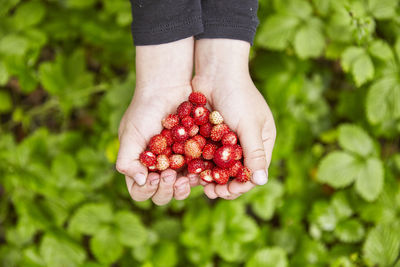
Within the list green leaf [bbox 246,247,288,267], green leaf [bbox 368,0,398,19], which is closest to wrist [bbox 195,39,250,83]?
green leaf [bbox 368,0,398,19]

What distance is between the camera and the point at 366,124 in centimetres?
293

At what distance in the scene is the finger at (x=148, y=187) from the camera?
1.78 meters

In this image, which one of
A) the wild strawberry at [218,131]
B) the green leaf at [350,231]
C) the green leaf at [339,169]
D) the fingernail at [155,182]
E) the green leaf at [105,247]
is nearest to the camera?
the fingernail at [155,182]

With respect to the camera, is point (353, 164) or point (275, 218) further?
point (275, 218)

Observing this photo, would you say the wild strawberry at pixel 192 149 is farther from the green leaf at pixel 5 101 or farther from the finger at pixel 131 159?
the green leaf at pixel 5 101

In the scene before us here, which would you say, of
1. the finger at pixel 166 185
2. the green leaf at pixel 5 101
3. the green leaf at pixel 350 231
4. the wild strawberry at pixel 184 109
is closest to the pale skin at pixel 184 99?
the finger at pixel 166 185

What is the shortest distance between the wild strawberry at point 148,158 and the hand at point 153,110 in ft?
0.10

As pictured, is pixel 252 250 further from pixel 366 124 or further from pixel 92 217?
pixel 366 124

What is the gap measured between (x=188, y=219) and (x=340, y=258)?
128 cm

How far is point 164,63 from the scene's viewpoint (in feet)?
6.62

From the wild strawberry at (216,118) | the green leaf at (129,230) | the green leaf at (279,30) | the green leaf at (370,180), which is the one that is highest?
the green leaf at (279,30)

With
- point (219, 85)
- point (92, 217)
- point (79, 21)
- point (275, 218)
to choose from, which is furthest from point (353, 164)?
point (79, 21)

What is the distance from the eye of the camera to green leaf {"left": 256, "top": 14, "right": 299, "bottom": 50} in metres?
2.54

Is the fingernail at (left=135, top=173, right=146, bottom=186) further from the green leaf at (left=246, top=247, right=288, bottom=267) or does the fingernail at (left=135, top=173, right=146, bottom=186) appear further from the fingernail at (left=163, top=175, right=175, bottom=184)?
the green leaf at (left=246, top=247, right=288, bottom=267)
